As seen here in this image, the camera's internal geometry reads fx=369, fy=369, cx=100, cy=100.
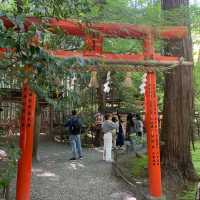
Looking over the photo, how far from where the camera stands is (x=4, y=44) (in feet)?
9.92

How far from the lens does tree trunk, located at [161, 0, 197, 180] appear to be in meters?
9.91

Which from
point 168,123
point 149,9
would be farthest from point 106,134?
point 149,9

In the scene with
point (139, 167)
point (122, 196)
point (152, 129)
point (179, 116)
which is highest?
point (179, 116)

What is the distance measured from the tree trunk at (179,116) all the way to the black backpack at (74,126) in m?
3.20

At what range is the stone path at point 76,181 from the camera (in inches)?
330

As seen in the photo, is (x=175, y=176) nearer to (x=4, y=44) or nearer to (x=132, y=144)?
(x=132, y=144)

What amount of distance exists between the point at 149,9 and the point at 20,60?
5.68 meters

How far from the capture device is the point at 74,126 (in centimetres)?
1204

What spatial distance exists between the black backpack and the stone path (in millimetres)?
1018

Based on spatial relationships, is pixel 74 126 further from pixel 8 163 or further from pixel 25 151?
pixel 8 163

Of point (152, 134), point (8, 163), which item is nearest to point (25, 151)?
point (8, 163)

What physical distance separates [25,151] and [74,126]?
522 centimetres

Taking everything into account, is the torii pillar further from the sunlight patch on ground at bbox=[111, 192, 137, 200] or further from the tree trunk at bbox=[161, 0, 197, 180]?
the tree trunk at bbox=[161, 0, 197, 180]

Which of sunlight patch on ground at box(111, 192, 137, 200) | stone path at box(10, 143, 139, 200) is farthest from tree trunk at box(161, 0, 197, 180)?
sunlight patch on ground at box(111, 192, 137, 200)
